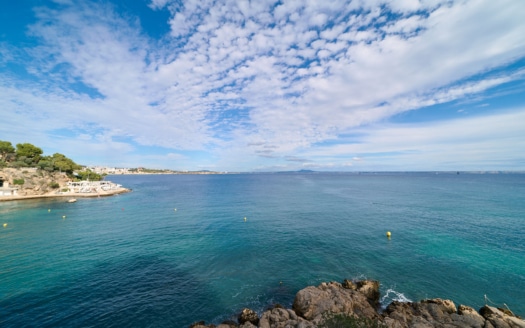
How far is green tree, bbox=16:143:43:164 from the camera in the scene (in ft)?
316

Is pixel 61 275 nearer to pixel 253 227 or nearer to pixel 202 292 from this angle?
pixel 202 292

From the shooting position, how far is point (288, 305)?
20766 mm

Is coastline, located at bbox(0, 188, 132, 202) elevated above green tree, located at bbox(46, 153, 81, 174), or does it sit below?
below

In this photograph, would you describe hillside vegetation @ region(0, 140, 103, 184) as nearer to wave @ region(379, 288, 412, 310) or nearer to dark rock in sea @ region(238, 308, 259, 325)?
dark rock in sea @ region(238, 308, 259, 325)

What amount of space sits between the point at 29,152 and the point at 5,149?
23.5 ft

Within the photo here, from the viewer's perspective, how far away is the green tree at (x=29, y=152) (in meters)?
96.2

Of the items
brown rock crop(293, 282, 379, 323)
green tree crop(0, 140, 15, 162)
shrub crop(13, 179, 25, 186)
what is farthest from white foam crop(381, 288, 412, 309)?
green tree crop(0, 140, 15, 162)

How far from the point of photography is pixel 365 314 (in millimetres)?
17812

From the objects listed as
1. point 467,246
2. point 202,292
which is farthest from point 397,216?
point 202,292

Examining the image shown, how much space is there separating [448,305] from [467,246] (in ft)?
72.2

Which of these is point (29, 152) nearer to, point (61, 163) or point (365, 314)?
point (61, 163)

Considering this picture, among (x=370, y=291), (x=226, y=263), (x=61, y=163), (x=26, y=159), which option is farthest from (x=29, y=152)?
(x=370, y=291)

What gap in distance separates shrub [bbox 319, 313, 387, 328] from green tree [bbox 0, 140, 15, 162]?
140 m

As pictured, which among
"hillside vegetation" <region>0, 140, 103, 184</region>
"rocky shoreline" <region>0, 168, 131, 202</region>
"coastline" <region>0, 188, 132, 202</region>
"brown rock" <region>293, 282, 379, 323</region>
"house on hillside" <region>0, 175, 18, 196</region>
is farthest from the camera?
"hillside vegetation" <region>0, 140, 103, 184</region>
